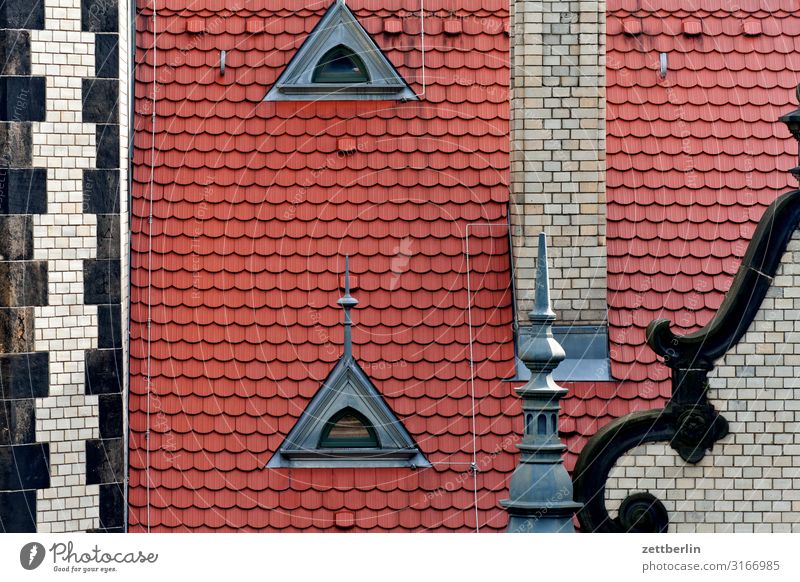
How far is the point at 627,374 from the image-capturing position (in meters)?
13.8

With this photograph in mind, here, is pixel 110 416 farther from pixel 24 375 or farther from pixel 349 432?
pixel 349 432

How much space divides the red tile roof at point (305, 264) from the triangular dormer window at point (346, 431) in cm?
9

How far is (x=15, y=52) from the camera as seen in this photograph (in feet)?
43.9

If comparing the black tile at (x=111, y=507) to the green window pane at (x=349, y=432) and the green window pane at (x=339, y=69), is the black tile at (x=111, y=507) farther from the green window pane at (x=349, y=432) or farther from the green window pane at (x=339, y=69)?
the green window pane at (x=339, y=69)

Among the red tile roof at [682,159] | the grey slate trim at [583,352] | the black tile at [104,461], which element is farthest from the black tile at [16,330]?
the red tile roof at [682,159]

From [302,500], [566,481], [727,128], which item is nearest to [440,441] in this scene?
[302,500]

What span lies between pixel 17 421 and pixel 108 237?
1689 millimetres

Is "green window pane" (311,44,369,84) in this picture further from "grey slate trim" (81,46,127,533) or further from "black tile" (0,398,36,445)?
"black tile" (0,398,36,445)

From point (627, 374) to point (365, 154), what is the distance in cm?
307

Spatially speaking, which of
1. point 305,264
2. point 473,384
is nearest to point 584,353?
point 473,384

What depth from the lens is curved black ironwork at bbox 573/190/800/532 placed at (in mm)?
12312

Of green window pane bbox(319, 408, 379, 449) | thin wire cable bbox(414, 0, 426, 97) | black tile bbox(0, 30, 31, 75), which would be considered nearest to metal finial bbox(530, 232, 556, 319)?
green window pane bbox(319, 408, 379, 449)

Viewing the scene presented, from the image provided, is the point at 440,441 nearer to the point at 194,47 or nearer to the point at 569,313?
the point at 569,313
